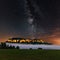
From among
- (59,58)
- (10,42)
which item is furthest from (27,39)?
(59,58)

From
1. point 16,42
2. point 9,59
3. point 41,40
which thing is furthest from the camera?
point 41,40

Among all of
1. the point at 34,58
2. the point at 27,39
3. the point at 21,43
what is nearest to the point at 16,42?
the point at 21,43

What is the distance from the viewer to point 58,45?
44.2 feet

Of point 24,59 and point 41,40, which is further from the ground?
point 41,40

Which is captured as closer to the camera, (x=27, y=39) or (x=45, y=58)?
(x=45, y=58)

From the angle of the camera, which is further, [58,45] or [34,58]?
[58,45]

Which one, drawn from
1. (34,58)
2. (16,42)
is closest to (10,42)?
(16,42)

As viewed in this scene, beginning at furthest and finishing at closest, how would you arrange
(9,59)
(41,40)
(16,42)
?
(41,40) → (16,42) → (9,59)

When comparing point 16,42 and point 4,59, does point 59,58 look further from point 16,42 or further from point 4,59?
point 16,42

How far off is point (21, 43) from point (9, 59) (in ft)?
18.7

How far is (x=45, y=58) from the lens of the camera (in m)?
7.91

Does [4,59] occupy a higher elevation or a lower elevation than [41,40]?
lower

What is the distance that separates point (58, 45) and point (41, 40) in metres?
1.82

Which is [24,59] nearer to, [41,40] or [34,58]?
[34,58]
